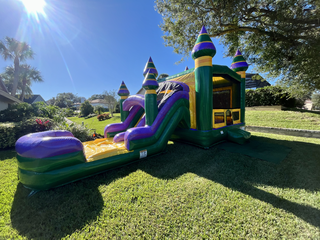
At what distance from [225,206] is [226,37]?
904 centimetres

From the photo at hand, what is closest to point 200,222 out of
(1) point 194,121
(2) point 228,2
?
(1) point 194,121

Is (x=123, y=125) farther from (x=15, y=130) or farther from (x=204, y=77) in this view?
(x=15, y=130)

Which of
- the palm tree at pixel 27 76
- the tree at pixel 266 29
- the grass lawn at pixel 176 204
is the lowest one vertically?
the grass lawn at pixel 176 204

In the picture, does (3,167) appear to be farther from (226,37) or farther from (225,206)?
(226,37)

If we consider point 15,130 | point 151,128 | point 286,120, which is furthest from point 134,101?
point 286,120

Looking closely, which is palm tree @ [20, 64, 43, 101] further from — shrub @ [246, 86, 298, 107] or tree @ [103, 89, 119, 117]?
shrub @ [246, 86, 298, 107]

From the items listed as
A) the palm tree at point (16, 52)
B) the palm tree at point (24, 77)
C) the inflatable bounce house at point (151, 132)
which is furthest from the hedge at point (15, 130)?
the palm tree at point (24, 77)

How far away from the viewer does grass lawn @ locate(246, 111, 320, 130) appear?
7.08 metres

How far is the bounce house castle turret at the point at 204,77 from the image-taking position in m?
4.00

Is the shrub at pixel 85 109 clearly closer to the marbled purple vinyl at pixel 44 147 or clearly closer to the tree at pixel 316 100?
the marbled purple vinyl at pixel 44 147

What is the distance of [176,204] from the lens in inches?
80.2

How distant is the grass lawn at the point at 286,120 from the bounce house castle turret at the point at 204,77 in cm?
571

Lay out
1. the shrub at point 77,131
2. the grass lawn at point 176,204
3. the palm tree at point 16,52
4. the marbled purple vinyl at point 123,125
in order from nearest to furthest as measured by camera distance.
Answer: the grass lawn at point 176,204 → the marbled purple vinyl at point 123,125 → the shrub at point 77,131 → the palm tree at point 16,52

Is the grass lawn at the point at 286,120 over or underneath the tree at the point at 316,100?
underneath
